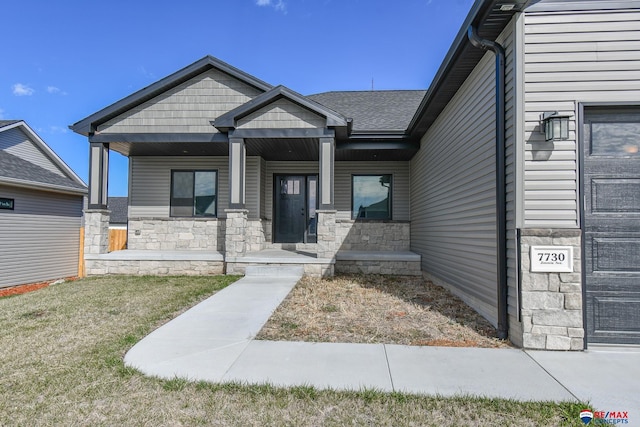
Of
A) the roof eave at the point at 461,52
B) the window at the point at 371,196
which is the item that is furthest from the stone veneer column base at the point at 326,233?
the roof eave at the point at 461,52

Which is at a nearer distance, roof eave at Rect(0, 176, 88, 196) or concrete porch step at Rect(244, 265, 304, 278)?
concrete porch step at Rect(244, 265, 304, 278)

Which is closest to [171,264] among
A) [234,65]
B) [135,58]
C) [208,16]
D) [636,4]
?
[234,65]

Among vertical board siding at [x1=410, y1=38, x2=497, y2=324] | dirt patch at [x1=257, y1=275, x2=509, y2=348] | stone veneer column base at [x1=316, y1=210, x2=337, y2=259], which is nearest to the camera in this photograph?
dirt patch at [x1=257, y1=275, x2=509, y2=348]

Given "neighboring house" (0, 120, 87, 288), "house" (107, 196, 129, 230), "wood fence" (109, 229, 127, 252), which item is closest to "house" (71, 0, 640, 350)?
"wood fence" (109, 229, 127, 252)

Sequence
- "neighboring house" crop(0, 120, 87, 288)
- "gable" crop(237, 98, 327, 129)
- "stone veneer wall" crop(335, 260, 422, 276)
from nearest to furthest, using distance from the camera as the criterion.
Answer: "gable" crop(237, 98, 327, 129), "stone veneer wall" crop(335, 260, 422, 276), "neighboring house" crop(0, 120, 87, 288)

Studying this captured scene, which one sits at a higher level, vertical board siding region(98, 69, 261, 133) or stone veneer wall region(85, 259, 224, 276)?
vertical board siding region(98, 69, 261, 133)

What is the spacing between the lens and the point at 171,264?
8.00m

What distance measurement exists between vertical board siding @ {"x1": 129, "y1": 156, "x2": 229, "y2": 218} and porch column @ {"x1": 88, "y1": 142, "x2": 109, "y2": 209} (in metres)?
1.51

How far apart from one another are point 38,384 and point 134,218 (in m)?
7.82

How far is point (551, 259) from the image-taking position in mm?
3375

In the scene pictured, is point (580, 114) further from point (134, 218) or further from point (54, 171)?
point (54, 171)

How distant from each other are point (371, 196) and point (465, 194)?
4.94m

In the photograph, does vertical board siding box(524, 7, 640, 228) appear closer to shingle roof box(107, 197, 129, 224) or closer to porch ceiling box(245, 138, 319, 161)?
porch ceiling box(245, 138, 319, 161)

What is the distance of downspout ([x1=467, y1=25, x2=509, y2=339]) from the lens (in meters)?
3.70
